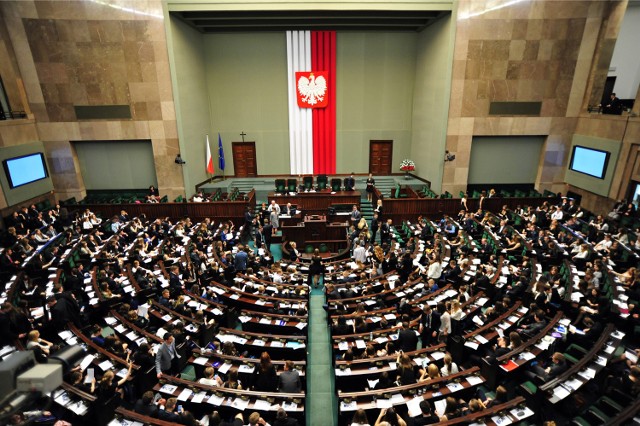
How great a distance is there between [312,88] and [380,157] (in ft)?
19.5

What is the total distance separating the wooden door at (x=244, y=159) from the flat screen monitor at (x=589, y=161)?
17.6m

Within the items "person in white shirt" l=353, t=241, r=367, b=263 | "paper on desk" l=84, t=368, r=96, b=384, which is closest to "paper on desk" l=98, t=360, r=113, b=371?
"paper on desk" l=84, t=368, r=96, b=384

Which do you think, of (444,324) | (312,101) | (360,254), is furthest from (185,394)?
(312,101)

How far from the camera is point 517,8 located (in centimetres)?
1728

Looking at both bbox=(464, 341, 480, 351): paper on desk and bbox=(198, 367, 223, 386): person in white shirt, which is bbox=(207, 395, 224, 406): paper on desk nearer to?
bbox=(198, 367, 223, 386): person in white shirt

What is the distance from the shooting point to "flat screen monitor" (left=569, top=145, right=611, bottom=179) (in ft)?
54.5

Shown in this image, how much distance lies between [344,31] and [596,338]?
1937cm

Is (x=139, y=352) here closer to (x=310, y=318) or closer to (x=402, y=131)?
(x=310, y=318)

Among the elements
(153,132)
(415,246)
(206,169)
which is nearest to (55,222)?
(153,132)

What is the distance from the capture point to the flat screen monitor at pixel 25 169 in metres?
15.9

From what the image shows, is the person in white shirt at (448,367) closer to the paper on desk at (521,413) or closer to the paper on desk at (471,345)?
the paper on desk at (471,345)

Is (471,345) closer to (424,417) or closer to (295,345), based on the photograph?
(424,417)

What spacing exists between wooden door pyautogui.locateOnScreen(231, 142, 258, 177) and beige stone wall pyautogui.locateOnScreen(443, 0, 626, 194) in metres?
11.5

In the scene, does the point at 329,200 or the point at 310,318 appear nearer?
the point at 310,318
